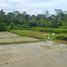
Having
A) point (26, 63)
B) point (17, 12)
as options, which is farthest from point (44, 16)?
point (26, 63)

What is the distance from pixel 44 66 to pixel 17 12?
55602mm

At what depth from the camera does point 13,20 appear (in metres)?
50.2

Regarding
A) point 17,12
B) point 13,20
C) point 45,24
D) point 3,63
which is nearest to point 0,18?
point 13,20

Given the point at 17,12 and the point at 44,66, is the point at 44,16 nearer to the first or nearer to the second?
the point at 17,12

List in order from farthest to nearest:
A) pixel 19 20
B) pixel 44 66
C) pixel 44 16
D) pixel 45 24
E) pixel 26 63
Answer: pixel 44 16, pixel 19 20, pixel 45 24, pixel 26 63, pixel 44 66

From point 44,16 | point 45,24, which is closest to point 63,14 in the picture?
point 45,24

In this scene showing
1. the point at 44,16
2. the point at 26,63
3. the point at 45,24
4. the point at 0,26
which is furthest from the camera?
the point at 44,16

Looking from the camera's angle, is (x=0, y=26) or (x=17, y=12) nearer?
(x=0, y=26)

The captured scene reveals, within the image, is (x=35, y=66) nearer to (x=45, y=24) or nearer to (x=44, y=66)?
(x=44, y=66)

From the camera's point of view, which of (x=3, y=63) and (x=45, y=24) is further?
(x=45, y=24)

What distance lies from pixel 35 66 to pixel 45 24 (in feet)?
122

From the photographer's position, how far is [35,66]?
30.9ft

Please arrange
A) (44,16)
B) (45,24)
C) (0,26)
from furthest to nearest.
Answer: (44,16), (45,24), (0,26)

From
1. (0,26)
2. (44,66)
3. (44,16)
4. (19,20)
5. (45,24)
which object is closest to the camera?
(44,66)
